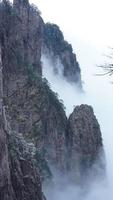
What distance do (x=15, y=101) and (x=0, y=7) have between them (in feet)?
35.3

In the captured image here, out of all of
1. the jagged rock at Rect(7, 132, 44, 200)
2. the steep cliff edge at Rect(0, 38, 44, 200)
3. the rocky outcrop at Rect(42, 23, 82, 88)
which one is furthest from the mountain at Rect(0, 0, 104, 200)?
the rocky outcrop at Rect(42, 23, 82, 88)

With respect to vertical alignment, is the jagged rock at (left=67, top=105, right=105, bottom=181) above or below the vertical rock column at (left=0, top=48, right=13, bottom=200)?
above

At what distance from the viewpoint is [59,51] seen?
10288 centimetres

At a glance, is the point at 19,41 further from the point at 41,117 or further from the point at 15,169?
the point at 15,169

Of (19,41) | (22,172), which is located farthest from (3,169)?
(19,41)

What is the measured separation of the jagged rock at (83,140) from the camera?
249 ft

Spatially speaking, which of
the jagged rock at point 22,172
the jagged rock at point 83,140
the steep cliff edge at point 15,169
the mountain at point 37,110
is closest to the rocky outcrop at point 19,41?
the mountain at point 37,110

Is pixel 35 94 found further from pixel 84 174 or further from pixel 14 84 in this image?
pixel 84 174

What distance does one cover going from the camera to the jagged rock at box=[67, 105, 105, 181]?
7594 centimetres

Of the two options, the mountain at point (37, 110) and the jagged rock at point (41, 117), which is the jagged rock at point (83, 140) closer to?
the mountain at point (37, 110)

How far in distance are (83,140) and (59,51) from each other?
29252 millimetres

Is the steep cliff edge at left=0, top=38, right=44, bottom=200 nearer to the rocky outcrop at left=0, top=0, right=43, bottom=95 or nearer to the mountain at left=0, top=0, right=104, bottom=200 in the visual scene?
the mountain at left=0, top=0, right=104, bottom=200

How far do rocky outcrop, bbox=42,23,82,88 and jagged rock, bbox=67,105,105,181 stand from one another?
82.0 feet

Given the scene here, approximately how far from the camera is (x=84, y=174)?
7681cm
